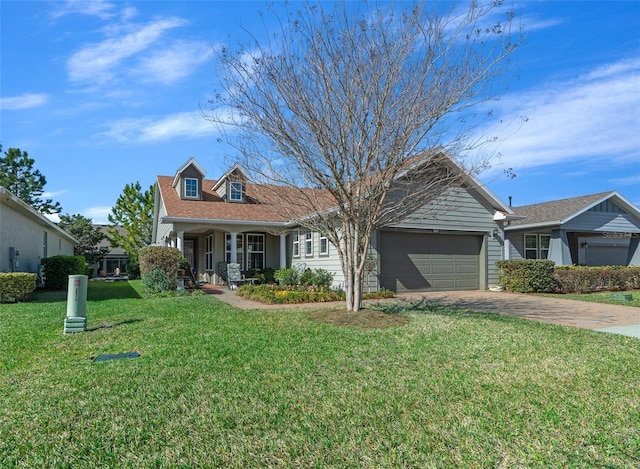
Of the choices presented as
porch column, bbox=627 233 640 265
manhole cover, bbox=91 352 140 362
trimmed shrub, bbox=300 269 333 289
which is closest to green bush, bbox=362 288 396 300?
trimmed shrub, bbox=300 269 333 289

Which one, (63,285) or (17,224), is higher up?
(17,224)

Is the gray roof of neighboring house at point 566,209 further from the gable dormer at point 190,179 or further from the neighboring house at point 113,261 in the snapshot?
the neighboring house at point 113,261

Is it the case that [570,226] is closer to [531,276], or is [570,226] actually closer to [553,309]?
[531,276]

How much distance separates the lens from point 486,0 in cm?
784

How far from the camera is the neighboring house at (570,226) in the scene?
18.5 meters

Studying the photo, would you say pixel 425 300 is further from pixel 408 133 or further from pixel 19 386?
pixel 19 386

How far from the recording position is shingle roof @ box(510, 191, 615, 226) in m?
18.5

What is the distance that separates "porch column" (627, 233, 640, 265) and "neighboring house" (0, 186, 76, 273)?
1050 inches

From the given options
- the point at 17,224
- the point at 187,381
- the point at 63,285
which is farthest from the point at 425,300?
the point at 17,224

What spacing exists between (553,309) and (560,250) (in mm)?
8835

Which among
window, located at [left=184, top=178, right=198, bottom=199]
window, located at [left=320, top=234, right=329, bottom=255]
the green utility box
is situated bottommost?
the green utility box

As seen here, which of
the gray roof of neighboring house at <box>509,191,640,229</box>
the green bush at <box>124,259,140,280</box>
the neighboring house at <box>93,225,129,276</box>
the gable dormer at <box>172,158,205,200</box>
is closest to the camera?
the gray roof of neighboring house at <box>509,191,640,229</box>

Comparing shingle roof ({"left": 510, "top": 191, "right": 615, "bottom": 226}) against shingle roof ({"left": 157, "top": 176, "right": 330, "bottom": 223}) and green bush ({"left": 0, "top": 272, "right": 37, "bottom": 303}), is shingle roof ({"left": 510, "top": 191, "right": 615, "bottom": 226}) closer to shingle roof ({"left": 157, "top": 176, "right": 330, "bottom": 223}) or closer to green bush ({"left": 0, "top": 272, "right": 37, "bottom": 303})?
shingle roof ({"left": 157, "top": 176, "right": 330, "bottom": 223})

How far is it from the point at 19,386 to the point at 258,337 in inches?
130
